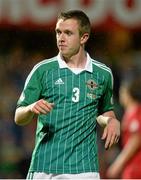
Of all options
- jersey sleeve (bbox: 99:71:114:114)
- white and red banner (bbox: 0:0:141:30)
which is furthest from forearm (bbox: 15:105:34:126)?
white and red banner (bbox: 0:0:141:30)

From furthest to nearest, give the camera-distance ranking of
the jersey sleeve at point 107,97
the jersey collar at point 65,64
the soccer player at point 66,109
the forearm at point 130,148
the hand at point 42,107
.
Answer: the forearm at point 130,148, the jersey sleeve at point 107,97, the jersey collar at point 65,64, the soccer player at point 66,109, the hand at point 42,107

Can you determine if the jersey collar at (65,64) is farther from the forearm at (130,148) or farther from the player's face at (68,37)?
the forearm at (130,148)

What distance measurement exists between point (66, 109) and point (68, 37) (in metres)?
0.45

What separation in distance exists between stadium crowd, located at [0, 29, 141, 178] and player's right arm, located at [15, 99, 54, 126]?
4640 mm

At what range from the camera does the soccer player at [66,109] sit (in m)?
4.79

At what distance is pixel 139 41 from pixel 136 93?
12.2 feet

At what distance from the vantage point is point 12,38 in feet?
35.3

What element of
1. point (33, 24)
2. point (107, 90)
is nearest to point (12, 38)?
point (33, 24)

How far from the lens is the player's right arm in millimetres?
4418

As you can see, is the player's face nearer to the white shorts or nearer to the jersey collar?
the jersey collar

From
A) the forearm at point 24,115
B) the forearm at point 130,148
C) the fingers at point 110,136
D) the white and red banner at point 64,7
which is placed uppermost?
the white and red banner at point 64,7

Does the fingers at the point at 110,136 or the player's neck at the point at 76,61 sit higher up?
the player's neck at the point at 76,61

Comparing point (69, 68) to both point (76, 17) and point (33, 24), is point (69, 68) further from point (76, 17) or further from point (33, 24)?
point (33, 24)

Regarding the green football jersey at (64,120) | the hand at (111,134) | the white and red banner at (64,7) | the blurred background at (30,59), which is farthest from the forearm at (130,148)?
the white and red banner at (64,7)
